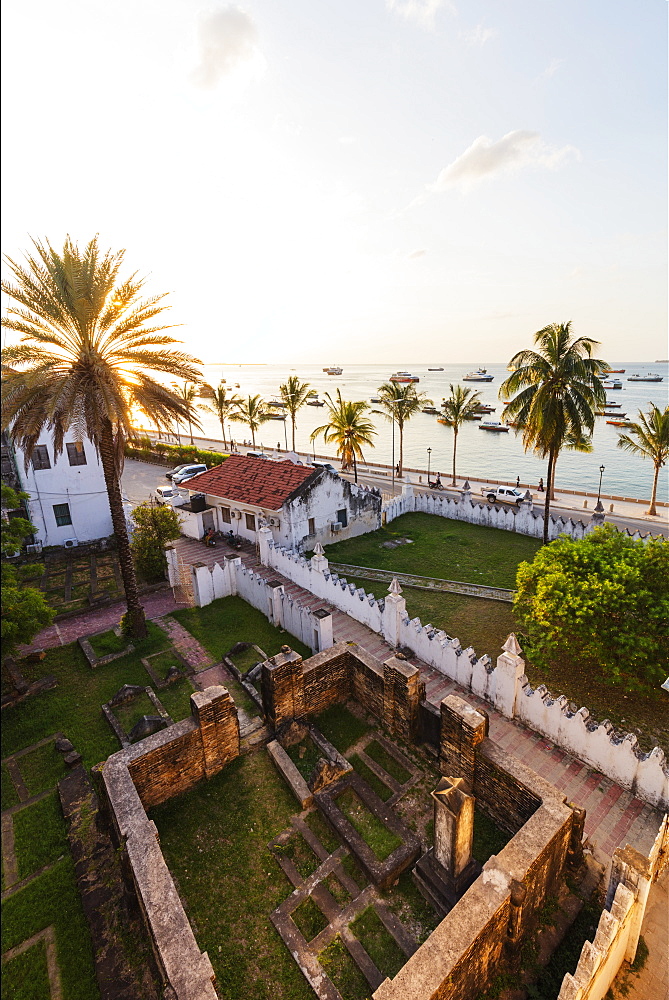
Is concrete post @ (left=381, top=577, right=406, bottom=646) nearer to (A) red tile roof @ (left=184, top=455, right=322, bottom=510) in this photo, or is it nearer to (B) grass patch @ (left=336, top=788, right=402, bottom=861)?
(B) grass patch @ (left=336, top=788, right=402, bottom=861)

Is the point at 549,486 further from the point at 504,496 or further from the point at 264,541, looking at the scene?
the point at 264,541

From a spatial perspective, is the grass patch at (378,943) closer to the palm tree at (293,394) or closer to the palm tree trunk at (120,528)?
the palm tree trunk at (120,528)

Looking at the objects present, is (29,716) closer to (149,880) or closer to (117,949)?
(117,949)

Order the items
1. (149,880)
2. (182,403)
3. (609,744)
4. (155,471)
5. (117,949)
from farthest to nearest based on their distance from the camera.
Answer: (155,471) → (182,403) → (609,744) → (117,949) → (149,880)

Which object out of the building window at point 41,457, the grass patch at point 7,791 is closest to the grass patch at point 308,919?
the grass patch at point 7,791

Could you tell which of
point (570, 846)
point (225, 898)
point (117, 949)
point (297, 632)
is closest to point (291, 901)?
point (225, 898)

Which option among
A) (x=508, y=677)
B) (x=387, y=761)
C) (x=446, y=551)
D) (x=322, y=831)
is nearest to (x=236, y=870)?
(x=322, y=831)
